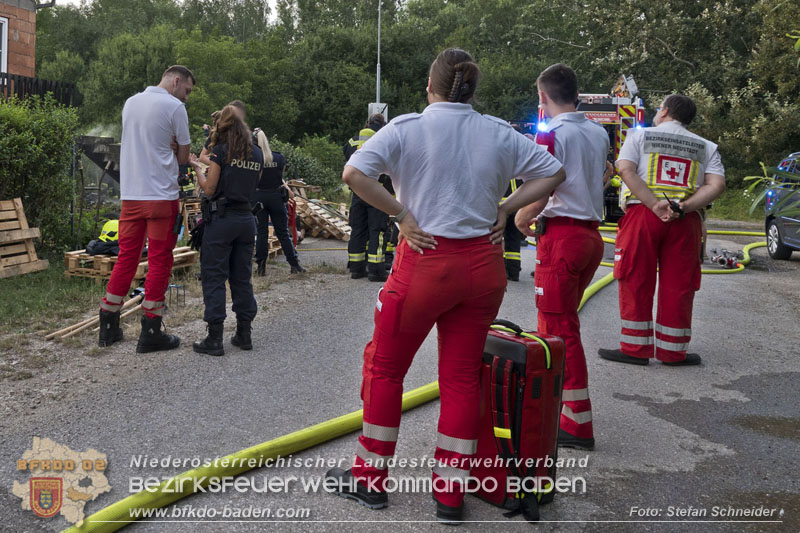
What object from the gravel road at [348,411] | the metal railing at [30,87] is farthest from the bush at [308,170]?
the gravel road at [348,411]

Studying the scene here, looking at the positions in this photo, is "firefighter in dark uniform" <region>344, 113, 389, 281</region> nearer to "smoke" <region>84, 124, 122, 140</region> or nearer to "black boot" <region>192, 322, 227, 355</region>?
"black boot" <region>192, 322, 227, 355</region>

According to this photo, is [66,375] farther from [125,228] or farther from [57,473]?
[57,473]

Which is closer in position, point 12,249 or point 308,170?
point 12,249

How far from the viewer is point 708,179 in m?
6.01

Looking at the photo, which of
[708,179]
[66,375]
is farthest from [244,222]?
[708,179]

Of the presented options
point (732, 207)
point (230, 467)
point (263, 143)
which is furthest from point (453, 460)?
point (732, 207)

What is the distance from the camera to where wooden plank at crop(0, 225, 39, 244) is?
8727 millimetres

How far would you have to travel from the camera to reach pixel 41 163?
9.39 m

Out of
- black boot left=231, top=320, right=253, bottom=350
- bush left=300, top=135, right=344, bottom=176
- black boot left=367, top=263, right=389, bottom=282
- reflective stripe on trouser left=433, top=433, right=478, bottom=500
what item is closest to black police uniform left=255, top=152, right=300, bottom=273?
black boot left=367, top=263, right=389, bottom=282

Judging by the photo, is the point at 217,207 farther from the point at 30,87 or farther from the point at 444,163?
the point at 30,87

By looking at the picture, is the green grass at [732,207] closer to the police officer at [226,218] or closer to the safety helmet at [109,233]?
the safety helmet at [109,233]

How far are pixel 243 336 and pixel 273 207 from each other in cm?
375

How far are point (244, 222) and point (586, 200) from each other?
3.00 m

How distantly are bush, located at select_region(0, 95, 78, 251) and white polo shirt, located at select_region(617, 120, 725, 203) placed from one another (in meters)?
7.05
